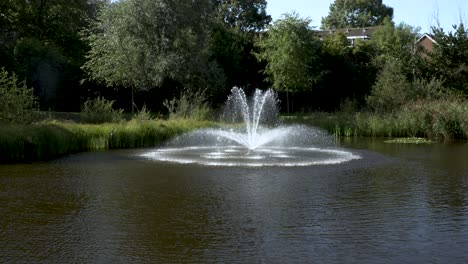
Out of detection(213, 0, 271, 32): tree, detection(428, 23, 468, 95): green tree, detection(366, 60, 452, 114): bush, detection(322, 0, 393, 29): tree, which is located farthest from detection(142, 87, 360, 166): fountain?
detection(322, 0, 393, 29): tree

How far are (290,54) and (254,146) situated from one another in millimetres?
13787

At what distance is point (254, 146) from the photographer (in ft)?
63.3

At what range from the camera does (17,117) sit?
58.1 ft

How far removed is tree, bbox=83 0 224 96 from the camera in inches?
1039

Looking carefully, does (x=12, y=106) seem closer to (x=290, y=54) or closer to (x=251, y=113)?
(x=251, y=113)

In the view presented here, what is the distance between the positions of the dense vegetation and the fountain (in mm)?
2195

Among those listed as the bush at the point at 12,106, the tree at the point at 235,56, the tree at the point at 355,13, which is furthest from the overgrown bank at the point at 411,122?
the tree at the point at 355,13

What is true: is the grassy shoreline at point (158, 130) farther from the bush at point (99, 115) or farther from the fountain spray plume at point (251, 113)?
the fountain spray plume at point (251, 113)

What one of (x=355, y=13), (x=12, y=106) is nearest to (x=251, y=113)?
(x=12, y=106)

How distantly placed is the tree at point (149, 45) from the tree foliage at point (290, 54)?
5576 millimetres

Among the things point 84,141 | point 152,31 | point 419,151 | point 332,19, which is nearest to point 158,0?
point 152,31

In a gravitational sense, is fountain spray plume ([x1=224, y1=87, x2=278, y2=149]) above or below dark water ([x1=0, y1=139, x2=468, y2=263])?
above

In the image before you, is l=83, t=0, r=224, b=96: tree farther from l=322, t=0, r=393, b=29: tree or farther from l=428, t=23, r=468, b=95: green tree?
l=322, t=0, r=393, b=29: tree

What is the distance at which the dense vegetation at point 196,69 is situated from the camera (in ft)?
83.4
